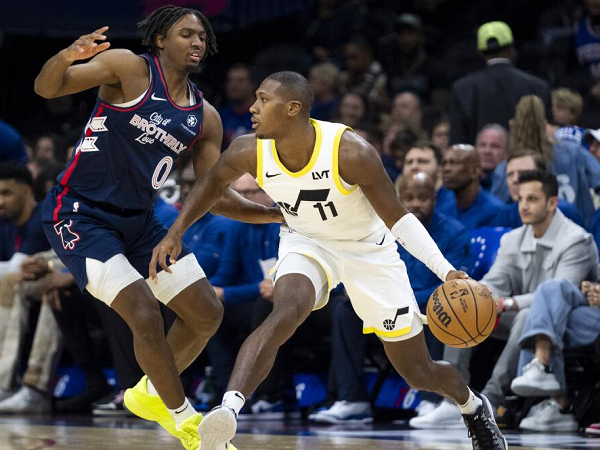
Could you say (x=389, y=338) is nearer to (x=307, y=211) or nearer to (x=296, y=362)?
(x=307, y=211)

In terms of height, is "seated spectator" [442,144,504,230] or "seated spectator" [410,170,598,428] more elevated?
"seated spectator" [442,144,504,230]

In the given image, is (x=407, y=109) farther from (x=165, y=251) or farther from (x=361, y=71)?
(x=165, y=251)

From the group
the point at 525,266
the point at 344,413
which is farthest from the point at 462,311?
the point at 344,413

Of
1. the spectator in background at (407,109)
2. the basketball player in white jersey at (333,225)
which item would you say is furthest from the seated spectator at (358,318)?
the spectator in background at (407,109)

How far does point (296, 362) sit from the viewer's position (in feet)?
26.1

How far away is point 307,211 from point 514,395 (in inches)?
98.1

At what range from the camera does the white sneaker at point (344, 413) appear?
702 cm

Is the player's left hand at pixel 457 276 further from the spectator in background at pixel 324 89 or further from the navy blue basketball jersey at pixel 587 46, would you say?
the spectator in background at pixel 324 89

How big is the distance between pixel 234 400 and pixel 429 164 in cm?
415

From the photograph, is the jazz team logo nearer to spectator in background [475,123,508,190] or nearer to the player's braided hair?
the player's braided hair

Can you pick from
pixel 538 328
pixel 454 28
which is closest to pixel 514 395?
pixel 538 328

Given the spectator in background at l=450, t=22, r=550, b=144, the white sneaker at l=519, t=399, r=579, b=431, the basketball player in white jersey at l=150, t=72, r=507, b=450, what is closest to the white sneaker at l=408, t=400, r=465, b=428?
the white sneaker at l=519, t=399, r=579, b=431

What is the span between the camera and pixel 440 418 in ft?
21.7

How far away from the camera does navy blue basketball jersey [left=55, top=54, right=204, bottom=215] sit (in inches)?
202
